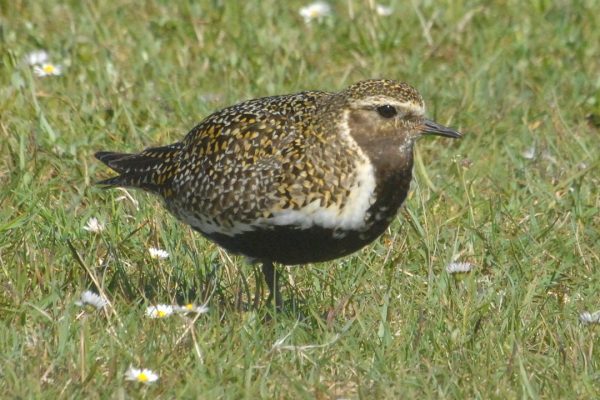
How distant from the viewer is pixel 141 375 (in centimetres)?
528

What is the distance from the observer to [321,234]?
5758 mm

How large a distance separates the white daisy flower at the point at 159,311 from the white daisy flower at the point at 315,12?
173 inches

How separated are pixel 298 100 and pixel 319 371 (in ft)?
4.66

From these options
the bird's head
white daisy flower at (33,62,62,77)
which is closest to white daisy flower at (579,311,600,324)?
the bird's head

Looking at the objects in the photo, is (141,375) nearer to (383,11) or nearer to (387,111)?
(387,111)

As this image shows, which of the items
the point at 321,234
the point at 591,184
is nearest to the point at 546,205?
the point at 591,184

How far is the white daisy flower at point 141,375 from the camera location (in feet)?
17.2

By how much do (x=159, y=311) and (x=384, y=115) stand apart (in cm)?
132

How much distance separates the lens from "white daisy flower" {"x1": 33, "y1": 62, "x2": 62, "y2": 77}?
8711 mm

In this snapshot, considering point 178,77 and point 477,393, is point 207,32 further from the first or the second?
point 477,393

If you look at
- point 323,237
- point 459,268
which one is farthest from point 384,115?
point 459,268

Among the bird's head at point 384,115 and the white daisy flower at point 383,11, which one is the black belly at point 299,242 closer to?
the bird's head at point 384,115

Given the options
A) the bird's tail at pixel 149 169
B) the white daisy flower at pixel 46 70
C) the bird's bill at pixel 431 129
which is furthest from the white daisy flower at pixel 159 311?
the white daisy flower at pixel 46 70

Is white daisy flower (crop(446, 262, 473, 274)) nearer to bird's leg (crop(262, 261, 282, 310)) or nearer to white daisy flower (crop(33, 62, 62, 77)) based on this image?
bird's leg (crop(262, 261, 282, 310))
